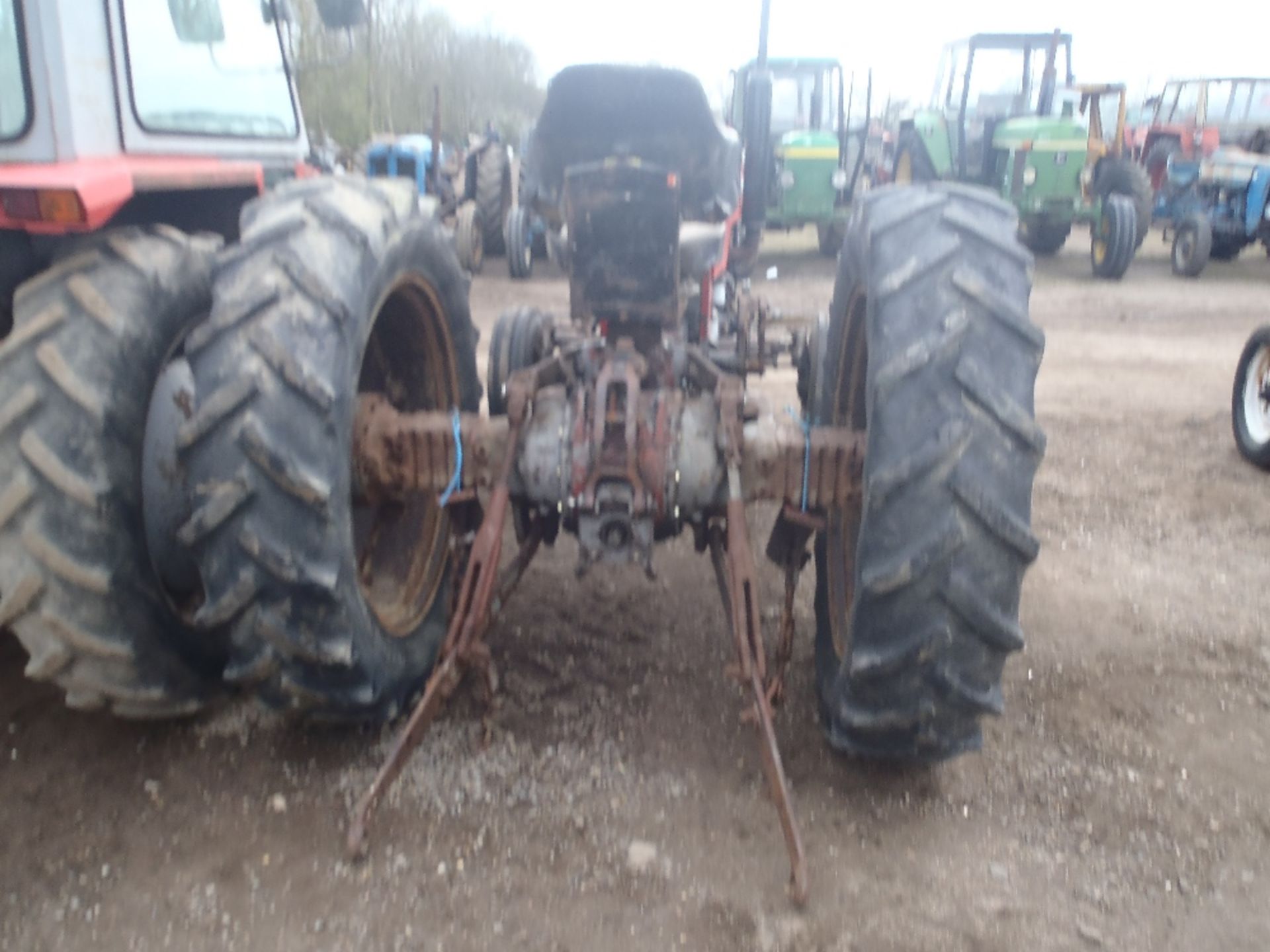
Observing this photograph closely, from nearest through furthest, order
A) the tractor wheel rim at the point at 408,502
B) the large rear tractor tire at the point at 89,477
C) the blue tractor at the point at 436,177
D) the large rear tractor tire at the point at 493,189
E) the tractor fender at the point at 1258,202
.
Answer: the large rear tractor tire at the point at 89,477
the tractor wheel rim at the point at 408,502
the tractor fender at the point at 1258,202
the blue tractor at the point at 436,177
the large rear tractor tire at the point at 493,189

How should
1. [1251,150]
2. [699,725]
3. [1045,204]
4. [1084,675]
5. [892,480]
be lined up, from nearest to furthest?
[892,480], [699,725], [1084,675], [1045,204], [1251,150]

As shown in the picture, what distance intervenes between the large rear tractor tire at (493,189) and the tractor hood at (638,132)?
877 cm

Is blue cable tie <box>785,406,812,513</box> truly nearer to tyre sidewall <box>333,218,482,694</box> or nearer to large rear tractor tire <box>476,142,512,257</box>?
tyre sidewall <box>333,218,482,694</box>

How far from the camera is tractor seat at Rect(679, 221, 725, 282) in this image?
158 inches

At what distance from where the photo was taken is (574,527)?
2.65m

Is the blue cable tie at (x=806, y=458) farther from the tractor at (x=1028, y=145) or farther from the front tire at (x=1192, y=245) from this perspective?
the front tire at (x=1192, y=245)

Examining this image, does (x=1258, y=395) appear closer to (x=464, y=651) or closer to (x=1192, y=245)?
(x=464, y=651)

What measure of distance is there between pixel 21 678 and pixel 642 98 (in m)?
2.71

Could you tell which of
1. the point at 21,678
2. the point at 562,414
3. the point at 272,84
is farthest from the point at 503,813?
the point at 272,84

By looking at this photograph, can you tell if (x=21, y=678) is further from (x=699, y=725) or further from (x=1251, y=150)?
(x=1251, y=150)

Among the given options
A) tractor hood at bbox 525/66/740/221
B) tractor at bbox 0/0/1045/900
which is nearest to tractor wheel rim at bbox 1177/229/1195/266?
tractor hood at bbox 525/66/740/221

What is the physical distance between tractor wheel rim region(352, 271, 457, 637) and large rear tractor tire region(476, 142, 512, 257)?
9.57 metres

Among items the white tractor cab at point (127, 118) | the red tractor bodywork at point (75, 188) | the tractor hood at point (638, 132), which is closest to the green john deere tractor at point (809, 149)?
the tractor hood at point (638, 132)

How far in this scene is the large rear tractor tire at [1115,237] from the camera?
38.7 ft
